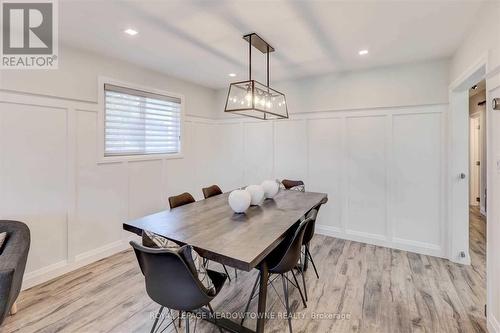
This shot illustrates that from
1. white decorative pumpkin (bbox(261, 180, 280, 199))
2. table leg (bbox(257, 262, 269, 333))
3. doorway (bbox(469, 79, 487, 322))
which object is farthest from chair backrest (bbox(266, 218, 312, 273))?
doorway (bbox(469, 79, 487, 322))

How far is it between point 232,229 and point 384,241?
113 inches

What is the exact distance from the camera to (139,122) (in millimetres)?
3822

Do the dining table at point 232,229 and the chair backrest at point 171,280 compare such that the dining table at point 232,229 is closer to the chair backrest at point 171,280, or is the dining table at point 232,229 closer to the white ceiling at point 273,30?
the chair backrest at point 171,280

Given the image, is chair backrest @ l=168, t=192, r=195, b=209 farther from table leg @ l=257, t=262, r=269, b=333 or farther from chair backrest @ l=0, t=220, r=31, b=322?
table leg @ l=257, t=262, r=269, b=333

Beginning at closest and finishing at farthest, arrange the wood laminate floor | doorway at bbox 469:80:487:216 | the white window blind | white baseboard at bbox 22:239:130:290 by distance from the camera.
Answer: the wood laminate floor < white baseboard at bbox 22:239:130:290 < the white window blind < doorway at bbox 469:80:487:216

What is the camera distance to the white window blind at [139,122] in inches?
135

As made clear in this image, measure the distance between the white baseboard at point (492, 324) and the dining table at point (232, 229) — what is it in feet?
5.14

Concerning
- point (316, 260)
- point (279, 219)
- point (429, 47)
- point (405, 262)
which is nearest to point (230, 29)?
point (279, 219)

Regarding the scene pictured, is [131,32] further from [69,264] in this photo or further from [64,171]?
[69,264]

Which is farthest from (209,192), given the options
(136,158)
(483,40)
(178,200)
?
(483,40)

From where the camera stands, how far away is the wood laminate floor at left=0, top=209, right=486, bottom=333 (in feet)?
6.95

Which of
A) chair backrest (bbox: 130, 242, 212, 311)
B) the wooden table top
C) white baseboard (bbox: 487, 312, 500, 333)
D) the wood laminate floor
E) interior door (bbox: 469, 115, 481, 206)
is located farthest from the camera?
interior door (bbox: 469, 115, 481, 206)
